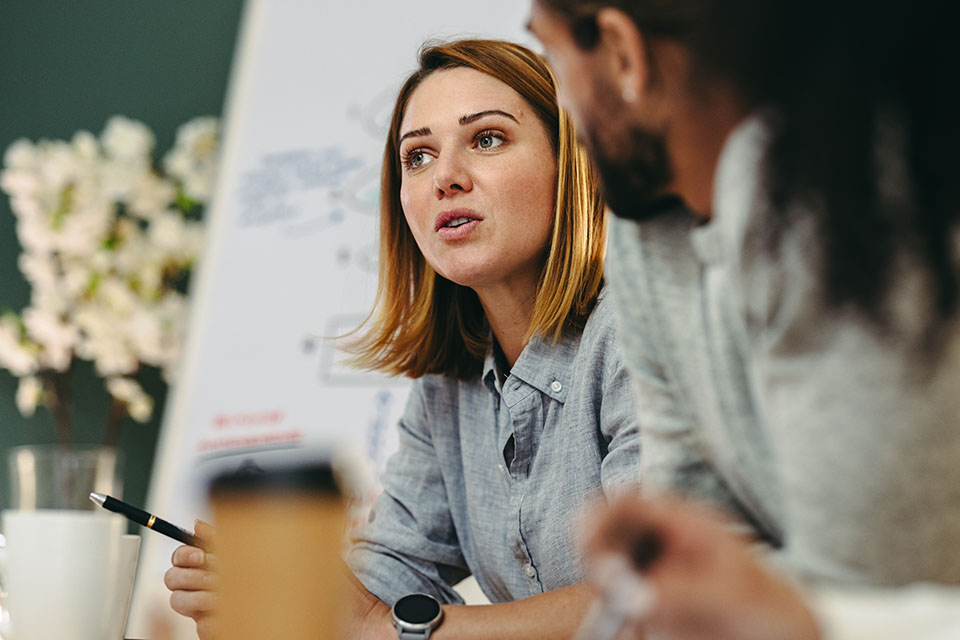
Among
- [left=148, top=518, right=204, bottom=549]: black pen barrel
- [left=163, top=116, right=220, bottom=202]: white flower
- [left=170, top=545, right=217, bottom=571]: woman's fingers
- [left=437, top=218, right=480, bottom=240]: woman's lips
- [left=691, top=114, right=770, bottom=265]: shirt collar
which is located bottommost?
[left=170, top=545, right=217, bottom=571]: woman's fingers

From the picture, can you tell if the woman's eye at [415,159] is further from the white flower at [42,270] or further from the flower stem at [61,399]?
the flower stem at [61,399]

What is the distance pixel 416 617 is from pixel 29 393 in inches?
58.7

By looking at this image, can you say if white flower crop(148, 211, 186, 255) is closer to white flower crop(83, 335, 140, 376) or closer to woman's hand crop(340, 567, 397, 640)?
white flower crop(83, 335, 140, 376)

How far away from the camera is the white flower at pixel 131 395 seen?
2160mm

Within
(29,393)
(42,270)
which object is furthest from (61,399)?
(42,270)

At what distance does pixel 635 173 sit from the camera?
0.54 m

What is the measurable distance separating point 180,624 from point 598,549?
0.75 meters

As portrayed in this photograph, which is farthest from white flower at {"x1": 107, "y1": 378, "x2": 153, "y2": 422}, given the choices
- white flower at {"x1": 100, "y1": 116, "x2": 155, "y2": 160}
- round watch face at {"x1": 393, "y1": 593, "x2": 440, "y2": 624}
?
round watch face at {"x1": 393, "y1": 593, "x2": 440, "y2": 624}

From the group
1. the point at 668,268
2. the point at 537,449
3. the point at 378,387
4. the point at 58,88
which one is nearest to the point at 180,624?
the point at 537,449

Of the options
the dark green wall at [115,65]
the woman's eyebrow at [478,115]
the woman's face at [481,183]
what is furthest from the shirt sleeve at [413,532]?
the dark green wall at [115,65]

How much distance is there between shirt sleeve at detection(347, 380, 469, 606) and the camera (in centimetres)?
118

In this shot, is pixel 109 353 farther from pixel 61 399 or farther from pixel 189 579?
pixel 189 579

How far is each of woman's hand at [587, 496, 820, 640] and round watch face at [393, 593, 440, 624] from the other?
642mm

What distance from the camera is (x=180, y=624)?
3.21ft
